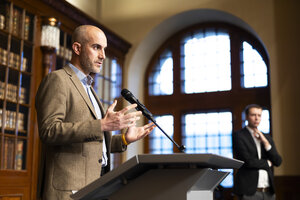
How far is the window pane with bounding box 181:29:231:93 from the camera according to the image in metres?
6.22

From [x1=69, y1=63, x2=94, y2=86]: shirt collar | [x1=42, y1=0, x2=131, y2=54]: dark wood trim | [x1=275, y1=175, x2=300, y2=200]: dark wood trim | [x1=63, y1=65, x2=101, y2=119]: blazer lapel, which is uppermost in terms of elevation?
[x1=42, y1=0, x2=131, y2=54]: dark wood trim

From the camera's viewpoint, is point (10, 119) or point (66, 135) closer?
point (66, 135)

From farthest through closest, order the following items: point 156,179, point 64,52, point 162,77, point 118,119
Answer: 1. point 162,77
2. point 64,52
3. point 118,119
4. point 156,179

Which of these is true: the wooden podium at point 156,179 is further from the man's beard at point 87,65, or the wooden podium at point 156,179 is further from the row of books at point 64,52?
the row of books at point 64,52

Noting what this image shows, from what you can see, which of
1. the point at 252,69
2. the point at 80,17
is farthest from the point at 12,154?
the point at 252,69

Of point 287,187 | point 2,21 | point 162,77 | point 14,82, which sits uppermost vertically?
point 2,21

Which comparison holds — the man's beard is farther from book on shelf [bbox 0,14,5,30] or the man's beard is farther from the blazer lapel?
book on shelf [bbox 0,14,5,30]

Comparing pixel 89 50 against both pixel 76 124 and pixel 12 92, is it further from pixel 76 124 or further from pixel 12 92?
pixel 12 92

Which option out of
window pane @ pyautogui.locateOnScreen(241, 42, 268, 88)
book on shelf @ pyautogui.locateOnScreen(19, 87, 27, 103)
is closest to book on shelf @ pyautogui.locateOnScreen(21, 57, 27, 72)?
book on shelf @ pyautogui.locateOnScreen(19, 87, 27, 103)

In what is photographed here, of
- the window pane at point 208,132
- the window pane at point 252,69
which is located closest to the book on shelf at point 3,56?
the window pane at point 208,132

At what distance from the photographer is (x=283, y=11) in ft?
18.4

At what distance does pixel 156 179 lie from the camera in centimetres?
128

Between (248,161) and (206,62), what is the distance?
272cm

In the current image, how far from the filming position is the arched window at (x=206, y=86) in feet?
19.8
